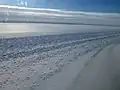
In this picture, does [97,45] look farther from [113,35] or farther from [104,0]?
[104,0]

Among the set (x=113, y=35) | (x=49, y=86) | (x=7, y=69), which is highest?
(x=113, y=35)

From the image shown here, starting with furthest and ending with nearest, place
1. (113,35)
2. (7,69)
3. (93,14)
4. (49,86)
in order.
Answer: (113,35) < (93,14) < (49,86) < (7,69)

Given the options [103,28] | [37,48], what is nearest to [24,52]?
[37,48]

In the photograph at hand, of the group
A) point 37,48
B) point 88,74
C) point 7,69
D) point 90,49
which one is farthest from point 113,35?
point 7,69

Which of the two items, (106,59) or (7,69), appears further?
(106,59)

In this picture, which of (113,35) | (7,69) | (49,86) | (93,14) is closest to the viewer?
(7,69)

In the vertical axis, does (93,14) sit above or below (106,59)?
above

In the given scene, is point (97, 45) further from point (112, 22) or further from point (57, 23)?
point (57, 23)
